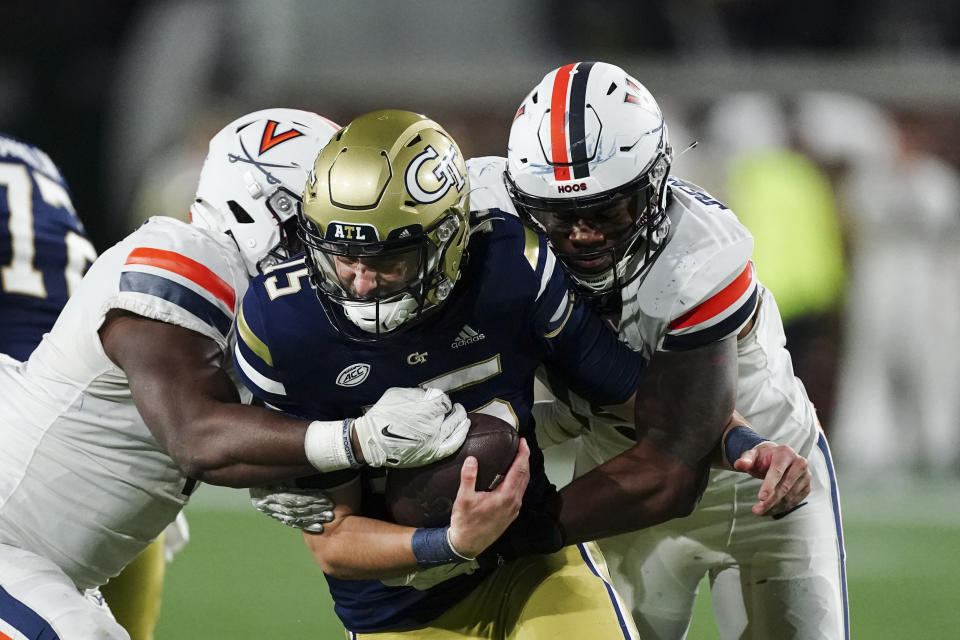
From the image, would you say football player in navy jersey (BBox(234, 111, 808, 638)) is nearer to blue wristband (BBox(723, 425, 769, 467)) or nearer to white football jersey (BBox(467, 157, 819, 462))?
blue wristband (BBox(723, 425, 769, 467))

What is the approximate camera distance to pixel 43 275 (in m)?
4.10

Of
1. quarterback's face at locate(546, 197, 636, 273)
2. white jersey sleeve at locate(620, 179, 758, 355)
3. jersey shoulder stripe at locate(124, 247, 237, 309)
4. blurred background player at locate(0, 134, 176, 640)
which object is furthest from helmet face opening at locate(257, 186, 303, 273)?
blurred background player at locate(0, 134, 176, 640)

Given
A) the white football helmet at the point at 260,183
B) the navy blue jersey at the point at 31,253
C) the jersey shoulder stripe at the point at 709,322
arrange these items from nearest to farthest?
the jersey shoulder stripe at the point at 709,322, the white football helmet at the point at 260,183, the navy blue jersey at the point at 31,253

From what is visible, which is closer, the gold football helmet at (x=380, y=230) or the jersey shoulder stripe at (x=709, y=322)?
the gold football helmet at (x=380, y=230)

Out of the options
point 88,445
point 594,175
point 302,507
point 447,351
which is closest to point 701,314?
point 594,175

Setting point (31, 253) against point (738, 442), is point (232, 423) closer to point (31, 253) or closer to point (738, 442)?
point (738, 442)

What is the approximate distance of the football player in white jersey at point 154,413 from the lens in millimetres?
2676

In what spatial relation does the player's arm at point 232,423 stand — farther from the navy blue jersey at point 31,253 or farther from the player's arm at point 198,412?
the navy blue jersey at point 31,253

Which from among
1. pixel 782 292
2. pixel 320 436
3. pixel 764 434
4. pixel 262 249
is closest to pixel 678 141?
pixel 782 292

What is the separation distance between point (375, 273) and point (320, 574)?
3.46 metres

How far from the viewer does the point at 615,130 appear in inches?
122

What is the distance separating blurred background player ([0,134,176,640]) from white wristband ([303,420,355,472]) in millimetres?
1501

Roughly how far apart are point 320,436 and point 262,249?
0.75 metres

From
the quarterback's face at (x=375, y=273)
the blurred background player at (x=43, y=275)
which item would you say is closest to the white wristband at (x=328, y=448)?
the quarterback's face at (x=375, y=273)
